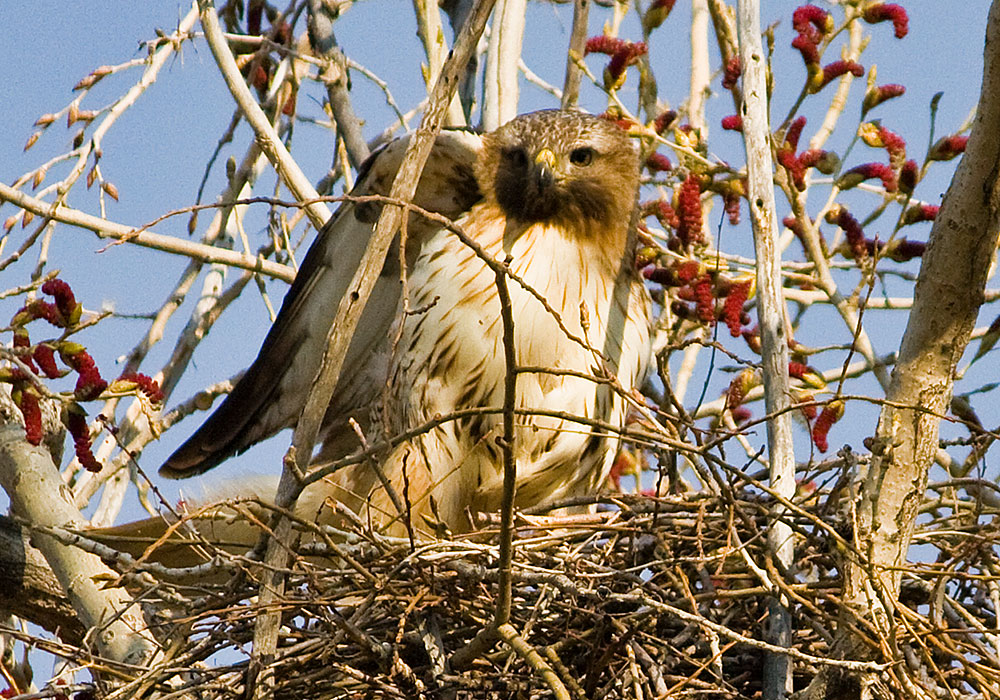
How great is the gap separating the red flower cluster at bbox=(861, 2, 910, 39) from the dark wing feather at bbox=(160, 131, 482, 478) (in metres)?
1.36

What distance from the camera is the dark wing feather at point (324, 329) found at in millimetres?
4625

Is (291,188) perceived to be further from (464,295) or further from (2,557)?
(2,557)

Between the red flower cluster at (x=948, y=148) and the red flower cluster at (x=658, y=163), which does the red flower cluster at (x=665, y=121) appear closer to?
the red flower cluster at (x=658, y=163)

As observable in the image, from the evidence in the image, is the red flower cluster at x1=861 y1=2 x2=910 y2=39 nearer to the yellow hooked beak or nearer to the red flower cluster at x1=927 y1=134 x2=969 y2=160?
the red flower cluster at x1=927 y1=134 x2=969 y2=160

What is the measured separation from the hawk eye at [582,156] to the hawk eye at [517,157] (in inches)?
7.1

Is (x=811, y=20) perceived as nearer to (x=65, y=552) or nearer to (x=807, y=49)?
(x=807, y=49)

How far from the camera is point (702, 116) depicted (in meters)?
5.50

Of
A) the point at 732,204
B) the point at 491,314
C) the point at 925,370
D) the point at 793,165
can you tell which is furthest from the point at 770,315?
the point at 491,314

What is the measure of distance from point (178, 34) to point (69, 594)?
8.06 ft

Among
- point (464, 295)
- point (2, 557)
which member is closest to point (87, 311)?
point (2, 557)

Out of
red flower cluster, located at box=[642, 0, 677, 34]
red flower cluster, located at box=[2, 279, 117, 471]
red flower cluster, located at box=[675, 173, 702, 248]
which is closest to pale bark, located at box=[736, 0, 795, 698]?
red flower cluster, located at box=[675, 173, 702, 248]

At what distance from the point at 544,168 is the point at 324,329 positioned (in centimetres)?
104

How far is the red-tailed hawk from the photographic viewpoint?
4.38 metres

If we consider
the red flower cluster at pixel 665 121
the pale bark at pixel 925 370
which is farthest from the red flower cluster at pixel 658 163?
the pale bark at pixel 925 370
